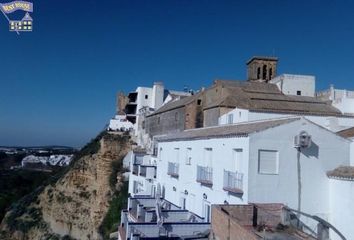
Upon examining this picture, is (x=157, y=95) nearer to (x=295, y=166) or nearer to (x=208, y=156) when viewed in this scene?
(x=208, y=156)

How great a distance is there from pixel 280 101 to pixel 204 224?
56.9 ft

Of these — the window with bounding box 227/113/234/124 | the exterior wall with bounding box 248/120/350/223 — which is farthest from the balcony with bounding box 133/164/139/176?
the exterior wall with bounding box 248/120/350/223

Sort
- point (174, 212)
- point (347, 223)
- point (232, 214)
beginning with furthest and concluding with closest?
point (174, 212) → point (347, 223) → point (232, 214)

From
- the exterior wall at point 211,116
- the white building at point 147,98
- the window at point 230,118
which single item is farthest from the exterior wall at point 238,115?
the white building at point 147,98

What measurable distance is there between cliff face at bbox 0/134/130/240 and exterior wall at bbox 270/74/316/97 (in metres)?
22.1

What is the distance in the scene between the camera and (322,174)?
17.3m

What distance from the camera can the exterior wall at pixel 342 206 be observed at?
16062 millimetres

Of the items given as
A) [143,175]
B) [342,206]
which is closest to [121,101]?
[143,175]

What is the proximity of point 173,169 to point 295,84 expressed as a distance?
19.6m

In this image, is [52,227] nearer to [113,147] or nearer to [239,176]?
[113,147]

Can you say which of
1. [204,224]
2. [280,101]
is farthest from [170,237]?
[280,101]

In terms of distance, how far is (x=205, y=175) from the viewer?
69.2ft

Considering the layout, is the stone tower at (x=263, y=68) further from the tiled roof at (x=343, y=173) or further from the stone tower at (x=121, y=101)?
the tiled roof at (x=343, y=173)

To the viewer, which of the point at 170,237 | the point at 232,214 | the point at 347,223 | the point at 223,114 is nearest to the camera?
the point at 232,214
